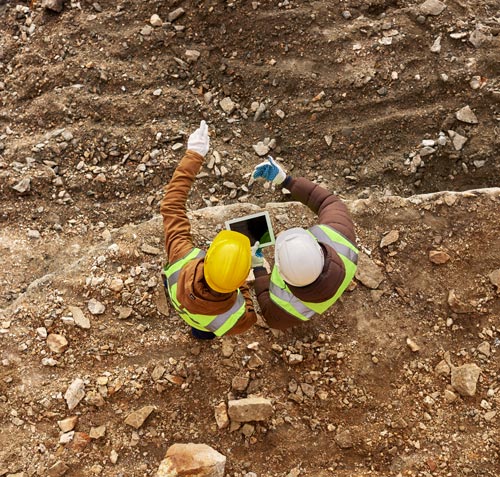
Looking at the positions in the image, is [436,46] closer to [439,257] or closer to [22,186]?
[439,257]

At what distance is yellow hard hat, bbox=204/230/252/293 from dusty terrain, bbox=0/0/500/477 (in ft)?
3.73

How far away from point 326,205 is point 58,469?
8.44 ft

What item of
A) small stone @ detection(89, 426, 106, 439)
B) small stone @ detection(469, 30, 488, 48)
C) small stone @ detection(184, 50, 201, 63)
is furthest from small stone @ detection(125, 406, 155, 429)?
small stone @ detection(469, 30, 488, 48)

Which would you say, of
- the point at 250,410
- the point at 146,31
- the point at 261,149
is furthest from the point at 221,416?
the point at 146,31

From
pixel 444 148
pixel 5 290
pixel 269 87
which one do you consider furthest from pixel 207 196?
pixel 444 148

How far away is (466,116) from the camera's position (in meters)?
4.73

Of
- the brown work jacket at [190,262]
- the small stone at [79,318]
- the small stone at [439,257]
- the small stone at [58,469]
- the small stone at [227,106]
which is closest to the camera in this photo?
the brown work jacket at [190,262]

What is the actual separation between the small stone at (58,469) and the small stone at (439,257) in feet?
10.4

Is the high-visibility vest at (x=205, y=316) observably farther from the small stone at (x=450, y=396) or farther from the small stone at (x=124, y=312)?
the small stone at (x=450, y=396)

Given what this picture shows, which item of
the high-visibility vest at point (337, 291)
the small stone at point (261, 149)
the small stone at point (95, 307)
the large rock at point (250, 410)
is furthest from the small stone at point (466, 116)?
the small stone at point (95, 307)

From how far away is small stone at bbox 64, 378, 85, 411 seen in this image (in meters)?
3.40

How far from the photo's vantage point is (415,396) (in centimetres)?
349

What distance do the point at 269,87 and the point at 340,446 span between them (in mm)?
3606

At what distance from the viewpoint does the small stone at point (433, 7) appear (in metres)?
4.95
